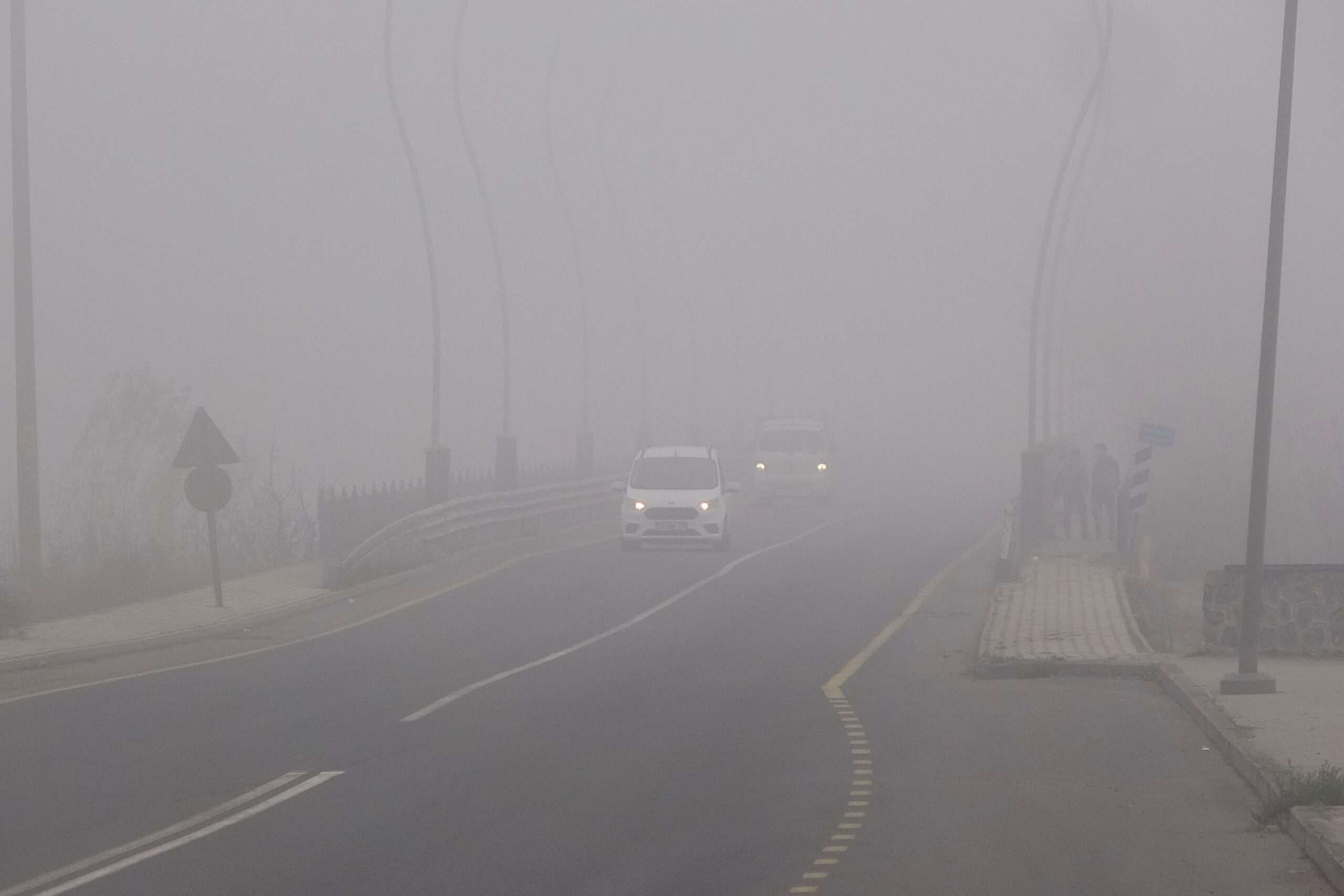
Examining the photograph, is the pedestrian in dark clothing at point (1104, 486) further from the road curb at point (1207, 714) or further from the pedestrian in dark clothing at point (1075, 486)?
the road curb at point (1207, 714)

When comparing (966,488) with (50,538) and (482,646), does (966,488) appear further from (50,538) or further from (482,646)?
(482,646)

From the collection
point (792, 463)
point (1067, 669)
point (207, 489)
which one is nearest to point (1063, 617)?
point (1067, 669)

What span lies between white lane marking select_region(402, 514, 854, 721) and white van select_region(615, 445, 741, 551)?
83 centimetres

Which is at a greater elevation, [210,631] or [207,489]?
[207,489]

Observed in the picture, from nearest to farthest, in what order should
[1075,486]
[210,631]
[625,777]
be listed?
[625,777] < [210,631] < [1075,486]

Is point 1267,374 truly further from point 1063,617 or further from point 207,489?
point 207,489

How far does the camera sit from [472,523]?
28.5 meters

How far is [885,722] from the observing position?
1229 cm

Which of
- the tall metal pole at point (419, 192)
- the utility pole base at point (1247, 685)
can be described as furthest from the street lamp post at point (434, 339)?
the utility pole base at point (1247, 685)

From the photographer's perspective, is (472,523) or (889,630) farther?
(472,523)

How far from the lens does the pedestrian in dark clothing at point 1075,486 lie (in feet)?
117

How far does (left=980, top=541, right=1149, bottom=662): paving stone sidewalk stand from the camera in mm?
15867

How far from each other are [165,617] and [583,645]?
4861 mm

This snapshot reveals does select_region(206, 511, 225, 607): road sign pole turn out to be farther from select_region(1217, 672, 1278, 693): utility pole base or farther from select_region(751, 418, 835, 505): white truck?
select_region(751, 418, 835, 505): white truck
